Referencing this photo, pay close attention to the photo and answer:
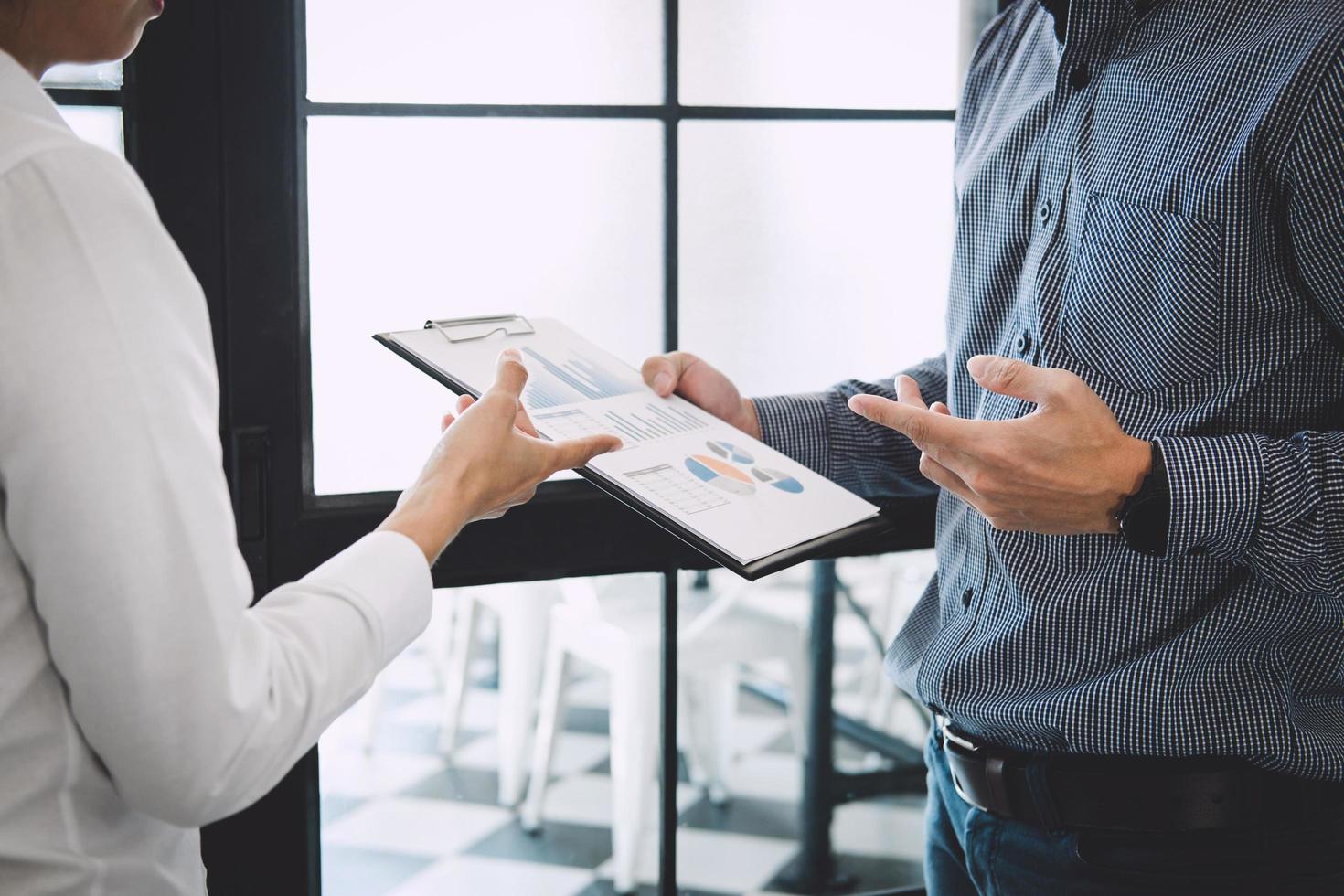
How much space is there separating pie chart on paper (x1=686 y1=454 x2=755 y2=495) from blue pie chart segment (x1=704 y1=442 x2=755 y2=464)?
0.05 feet

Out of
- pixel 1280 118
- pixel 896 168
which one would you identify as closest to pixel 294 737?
pixel 1280 118

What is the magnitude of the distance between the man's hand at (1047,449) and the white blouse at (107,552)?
1.72 feet

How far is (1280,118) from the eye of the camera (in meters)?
0.95

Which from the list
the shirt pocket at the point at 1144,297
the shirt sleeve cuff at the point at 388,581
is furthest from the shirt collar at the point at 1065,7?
the shirt sleeve cuff at the point at 388,581

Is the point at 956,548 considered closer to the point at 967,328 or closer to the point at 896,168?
the point at 967,328

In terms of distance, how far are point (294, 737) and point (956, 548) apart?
2.47ft

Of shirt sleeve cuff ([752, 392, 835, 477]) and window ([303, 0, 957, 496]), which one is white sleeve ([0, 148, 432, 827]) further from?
shirt sleeve cuff ([752, 392, 835, 477])

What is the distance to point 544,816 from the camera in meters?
1.44

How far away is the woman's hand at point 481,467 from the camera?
81 centimetres

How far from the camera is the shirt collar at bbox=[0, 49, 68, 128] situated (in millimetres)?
648

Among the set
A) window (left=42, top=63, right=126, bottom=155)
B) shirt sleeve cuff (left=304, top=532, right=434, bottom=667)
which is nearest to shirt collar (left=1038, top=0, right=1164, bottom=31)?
shirt sleeve cuff (left=304, top=532, right=434, bottom=667)

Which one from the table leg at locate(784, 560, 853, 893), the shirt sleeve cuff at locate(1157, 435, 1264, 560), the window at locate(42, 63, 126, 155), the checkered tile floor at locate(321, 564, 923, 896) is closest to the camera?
the shirt sleeve cuff at locate(1157, 435, 1264, 560)

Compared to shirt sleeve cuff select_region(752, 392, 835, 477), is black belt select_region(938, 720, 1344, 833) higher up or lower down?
lower down

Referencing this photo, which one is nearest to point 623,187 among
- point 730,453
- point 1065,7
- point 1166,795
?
point 730,453
